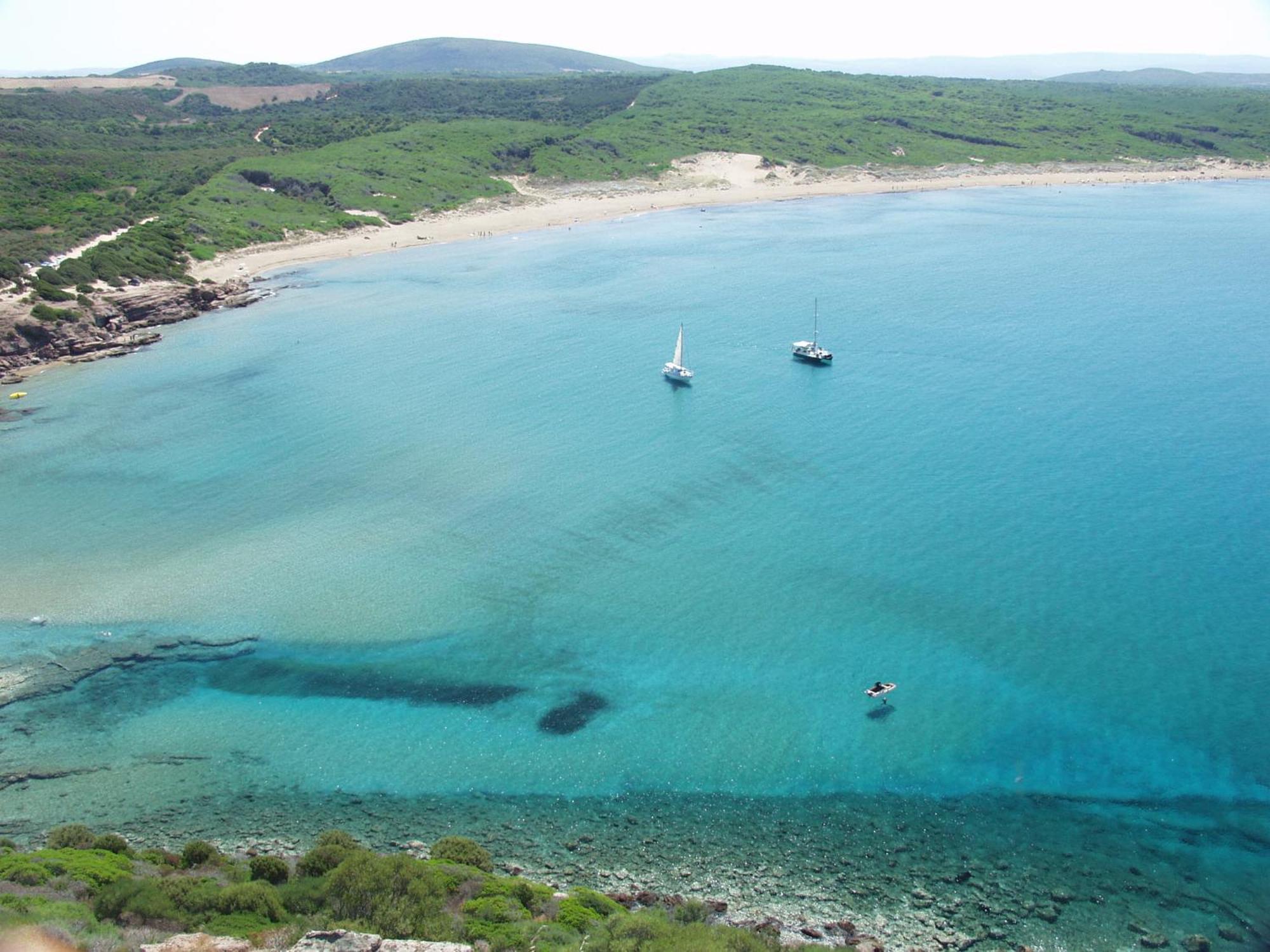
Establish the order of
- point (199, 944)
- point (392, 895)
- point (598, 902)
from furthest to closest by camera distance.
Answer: point (598, 902), point (392, 895), point (199, 944)

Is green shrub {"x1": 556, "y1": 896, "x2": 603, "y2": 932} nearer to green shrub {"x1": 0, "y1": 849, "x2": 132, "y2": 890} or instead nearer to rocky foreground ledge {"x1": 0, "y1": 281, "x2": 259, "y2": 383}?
green shrub {"x1": 0, "y1": 849, "x2": 132, "y2": 890}

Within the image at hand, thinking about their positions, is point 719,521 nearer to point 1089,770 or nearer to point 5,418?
point 1089,770

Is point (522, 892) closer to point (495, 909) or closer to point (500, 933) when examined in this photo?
point (495, 909)

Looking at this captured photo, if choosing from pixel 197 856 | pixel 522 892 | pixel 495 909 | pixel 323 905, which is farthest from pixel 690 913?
pixel 197 856

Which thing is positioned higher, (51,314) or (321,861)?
(51,314)

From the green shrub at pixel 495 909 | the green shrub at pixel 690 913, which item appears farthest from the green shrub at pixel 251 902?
the green shrub at pixel 690 913

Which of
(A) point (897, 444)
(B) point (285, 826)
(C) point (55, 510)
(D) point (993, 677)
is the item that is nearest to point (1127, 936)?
(D) point (993, 677)
